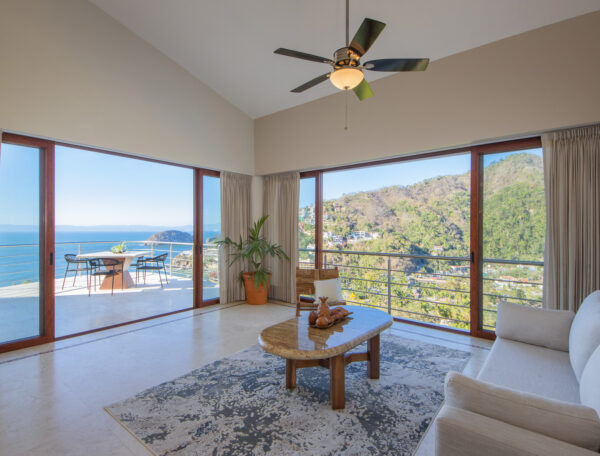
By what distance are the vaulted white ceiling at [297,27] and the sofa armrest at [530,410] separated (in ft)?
11.1

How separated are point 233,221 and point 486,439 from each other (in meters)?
4.84

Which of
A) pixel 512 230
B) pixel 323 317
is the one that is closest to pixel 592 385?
pixel 323 317

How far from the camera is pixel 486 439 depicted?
3.79ft

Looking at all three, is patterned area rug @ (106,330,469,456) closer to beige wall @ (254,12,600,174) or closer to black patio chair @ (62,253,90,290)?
beige wall @ (254,12,600,174)

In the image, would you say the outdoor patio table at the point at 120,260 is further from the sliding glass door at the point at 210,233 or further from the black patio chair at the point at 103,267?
the sliding glass door at the point at 210,233

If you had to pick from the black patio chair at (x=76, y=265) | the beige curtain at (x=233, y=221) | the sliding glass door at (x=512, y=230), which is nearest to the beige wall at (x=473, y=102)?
the sliding glass door at (x=512, y=230)

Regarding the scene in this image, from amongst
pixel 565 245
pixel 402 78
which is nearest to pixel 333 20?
pixel 402 78

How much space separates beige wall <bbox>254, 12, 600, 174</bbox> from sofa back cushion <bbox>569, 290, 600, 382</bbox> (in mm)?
1956

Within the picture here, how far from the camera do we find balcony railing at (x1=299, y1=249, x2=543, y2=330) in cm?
355

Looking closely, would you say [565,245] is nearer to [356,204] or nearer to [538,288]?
[538,288]

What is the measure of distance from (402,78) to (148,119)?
3497 millimetres

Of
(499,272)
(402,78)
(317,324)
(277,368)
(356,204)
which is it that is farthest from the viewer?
(356,204)

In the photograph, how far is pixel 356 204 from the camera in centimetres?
503

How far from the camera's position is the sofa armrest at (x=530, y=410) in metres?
1.11
